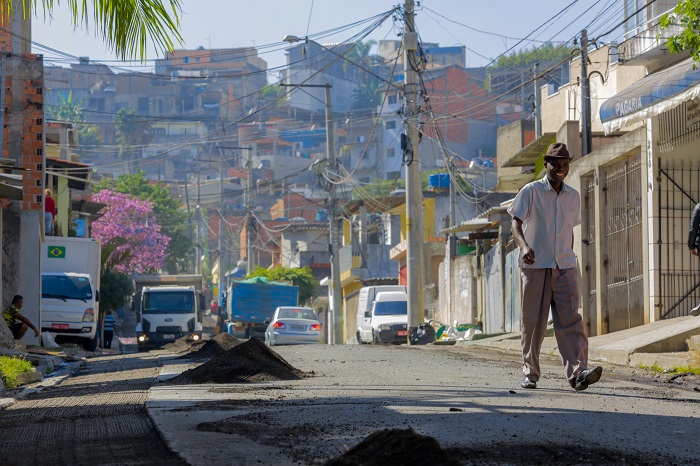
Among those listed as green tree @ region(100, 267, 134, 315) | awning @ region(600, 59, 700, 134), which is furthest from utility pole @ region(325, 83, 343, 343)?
awning @ region(600, 59, 700, 134)

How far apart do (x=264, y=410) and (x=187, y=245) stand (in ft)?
280

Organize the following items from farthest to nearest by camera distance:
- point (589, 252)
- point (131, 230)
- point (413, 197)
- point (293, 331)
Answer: point (131, 230), point (293, 331), point (413, 197), point (589, 252)

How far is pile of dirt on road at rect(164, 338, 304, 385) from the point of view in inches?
469

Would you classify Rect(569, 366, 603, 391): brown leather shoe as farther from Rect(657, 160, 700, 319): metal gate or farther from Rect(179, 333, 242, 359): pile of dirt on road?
Rect(657, 160, 700, 319): metal gate

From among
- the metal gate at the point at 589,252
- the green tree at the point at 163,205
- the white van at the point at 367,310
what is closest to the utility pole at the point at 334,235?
the white van at the point at 367,310

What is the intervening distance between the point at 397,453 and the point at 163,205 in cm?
8635

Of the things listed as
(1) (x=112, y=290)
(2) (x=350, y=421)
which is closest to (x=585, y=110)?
(2) (x=350, y=421)

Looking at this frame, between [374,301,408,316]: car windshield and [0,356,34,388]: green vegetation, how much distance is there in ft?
78.5

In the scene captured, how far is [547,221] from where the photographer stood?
9570mm

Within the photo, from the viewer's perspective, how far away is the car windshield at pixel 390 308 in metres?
39.0

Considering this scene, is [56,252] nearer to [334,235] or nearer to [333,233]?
[334,235]

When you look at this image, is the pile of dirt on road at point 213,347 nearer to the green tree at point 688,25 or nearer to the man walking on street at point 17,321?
the man walking on street at point 17,321

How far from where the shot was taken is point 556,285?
9523 mm

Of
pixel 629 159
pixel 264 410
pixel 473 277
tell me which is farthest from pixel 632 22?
pixel 264 410
